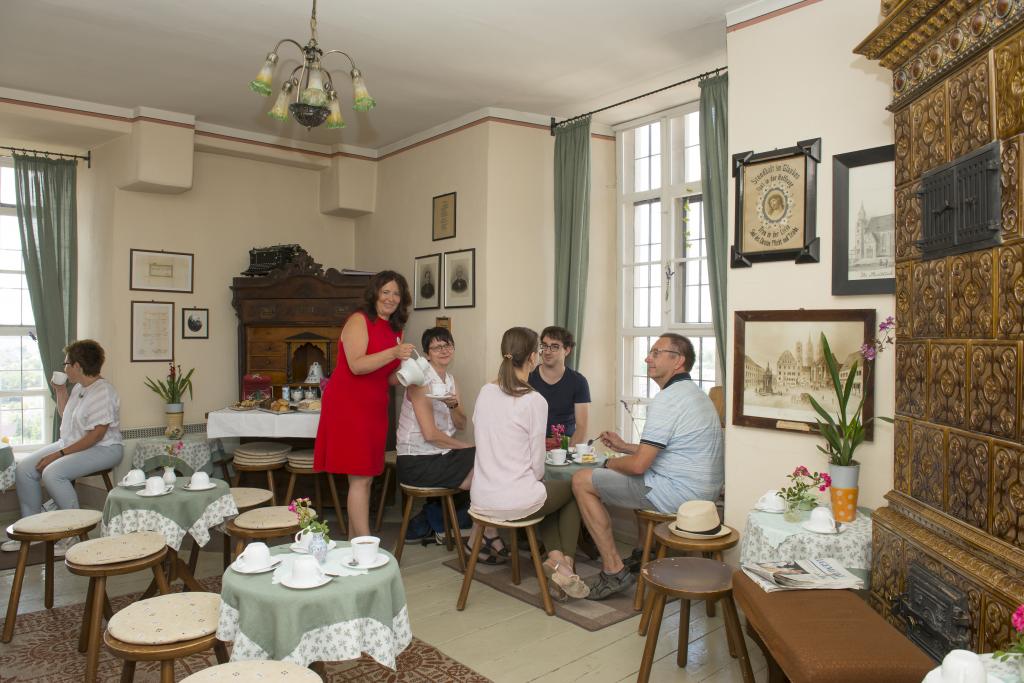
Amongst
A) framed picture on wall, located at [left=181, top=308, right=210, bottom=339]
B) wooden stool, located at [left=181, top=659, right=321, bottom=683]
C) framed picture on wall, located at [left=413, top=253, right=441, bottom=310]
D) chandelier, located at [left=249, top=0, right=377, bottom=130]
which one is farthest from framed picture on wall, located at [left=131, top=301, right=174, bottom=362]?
wooden stool, located at [left=181, top=659, right=321, bottom=683]

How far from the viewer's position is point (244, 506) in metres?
4.29

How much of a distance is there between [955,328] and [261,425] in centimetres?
473

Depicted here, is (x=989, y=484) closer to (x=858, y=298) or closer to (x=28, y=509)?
(x=858, y=298)

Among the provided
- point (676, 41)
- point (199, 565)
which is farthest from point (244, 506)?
point (676, 41)

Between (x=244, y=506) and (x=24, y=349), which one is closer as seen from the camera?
(x=244, y=506)

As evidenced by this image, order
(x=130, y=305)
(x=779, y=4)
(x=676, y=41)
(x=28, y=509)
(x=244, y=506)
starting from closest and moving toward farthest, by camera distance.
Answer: (x=779, y=4)
(x=244, y=506)
(x=676, y=41)
(x=28, y=509)
(x=130, y=305)

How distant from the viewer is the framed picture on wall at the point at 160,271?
21.2 feet

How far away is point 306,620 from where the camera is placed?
2529 mm

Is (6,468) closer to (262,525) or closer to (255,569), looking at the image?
(262,525)

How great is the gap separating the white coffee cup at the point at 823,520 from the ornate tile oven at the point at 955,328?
20cm

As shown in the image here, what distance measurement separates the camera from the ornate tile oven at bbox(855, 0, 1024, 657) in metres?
2.23

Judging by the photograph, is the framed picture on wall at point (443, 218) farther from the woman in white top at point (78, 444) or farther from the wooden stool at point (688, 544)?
the wooden stool at point (688, 544)

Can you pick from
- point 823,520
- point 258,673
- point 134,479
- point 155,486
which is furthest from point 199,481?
point 823,520

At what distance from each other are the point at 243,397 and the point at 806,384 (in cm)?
466
